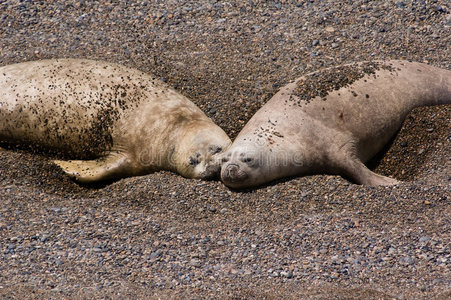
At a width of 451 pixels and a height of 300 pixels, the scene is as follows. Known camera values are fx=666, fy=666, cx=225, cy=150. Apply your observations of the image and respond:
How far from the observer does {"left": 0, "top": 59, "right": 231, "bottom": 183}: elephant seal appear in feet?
19.0

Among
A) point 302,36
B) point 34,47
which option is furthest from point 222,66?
point 34,47

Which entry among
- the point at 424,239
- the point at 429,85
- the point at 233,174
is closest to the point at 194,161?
the point at 233,174

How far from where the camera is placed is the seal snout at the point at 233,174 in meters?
5.22

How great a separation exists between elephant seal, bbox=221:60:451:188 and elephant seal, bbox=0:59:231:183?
18.7 inches

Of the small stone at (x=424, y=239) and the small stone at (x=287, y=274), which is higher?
the small stone at (x=424, y=239)

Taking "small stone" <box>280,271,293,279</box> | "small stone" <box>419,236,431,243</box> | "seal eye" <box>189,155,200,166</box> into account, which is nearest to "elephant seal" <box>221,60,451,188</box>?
"seal eye" <box>189,155,200,166</box>

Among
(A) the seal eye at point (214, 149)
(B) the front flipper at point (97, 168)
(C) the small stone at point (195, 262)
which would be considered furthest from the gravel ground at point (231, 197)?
(A) the seal eye at point (214, 149)

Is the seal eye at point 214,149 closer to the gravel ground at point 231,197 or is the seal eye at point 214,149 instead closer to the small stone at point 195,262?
the gravel ground at point 231,197

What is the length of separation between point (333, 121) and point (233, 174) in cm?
105

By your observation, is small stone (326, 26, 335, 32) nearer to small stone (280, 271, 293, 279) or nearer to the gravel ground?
the gravel ground

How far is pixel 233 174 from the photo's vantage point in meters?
5.22

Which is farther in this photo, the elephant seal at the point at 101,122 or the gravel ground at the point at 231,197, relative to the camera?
the elephant seal at the point at 101,122

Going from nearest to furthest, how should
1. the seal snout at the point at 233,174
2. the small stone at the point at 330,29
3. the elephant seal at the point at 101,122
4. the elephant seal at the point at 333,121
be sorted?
the seal snout at the point at 233,174, the elephant seal at the point at 333,121, the elephant seal at the point at 101,122, the small stone at the point at 330,29

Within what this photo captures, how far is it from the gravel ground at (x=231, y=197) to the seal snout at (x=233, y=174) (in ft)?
0.38
